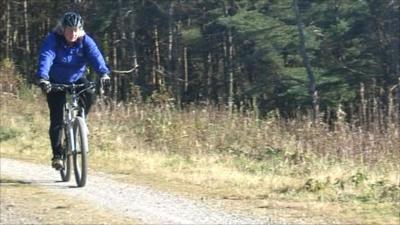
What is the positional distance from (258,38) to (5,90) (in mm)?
22360

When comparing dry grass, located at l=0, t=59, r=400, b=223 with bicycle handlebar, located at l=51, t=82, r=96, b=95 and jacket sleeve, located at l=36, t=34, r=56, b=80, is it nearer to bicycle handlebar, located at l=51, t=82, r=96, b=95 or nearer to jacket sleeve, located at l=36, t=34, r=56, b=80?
bicycle handlebar, located at l=51, t=82, r=96, b=95

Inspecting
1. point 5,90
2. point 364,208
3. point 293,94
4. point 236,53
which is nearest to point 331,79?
point 293,94

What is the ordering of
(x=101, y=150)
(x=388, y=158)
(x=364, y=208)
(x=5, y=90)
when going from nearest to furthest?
(x=364, y=208) → (x=388, y=158) → (x=101, y=150) → (x=5, y=90)

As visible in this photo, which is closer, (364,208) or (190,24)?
(364,208)

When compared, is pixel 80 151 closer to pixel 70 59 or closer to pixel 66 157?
pixel 66 157

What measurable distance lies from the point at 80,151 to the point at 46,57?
109cm

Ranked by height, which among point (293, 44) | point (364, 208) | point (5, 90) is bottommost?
point (364, 208)

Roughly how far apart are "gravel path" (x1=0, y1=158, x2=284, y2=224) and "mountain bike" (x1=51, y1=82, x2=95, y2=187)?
233 mm

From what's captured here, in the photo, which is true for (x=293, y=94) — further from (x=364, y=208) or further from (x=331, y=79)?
(x=364, y=208)

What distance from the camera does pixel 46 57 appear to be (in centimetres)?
744

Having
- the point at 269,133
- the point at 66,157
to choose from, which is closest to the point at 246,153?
the point at 269,133

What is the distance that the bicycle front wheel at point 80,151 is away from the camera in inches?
305

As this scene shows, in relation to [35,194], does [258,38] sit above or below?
above

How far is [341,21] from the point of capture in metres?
37.8
